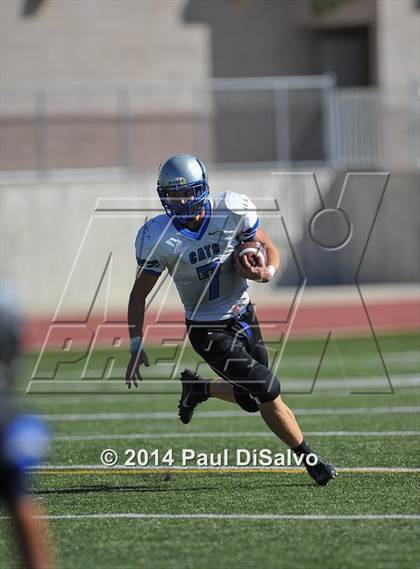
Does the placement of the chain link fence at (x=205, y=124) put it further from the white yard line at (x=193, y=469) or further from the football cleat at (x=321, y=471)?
the football cleat at (x=321, y=471)

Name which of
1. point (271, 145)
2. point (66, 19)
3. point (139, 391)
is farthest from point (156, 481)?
point (66, 19)

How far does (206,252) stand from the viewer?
6.57m

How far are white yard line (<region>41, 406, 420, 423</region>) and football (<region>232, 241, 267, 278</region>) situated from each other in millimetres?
3133

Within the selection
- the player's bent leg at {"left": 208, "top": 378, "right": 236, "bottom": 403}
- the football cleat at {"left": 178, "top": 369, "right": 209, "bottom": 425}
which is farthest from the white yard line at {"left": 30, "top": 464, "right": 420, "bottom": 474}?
the player's bent leg at {"left": 208, "top": 378, "right": 236, "bottom": 403}

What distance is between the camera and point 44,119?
18438 mm

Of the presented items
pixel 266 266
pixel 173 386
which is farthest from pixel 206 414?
pixel 266 266

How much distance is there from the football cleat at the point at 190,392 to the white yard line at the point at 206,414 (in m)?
2.32

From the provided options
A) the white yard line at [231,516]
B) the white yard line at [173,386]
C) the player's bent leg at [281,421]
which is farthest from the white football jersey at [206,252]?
the white yard line at [173,386]

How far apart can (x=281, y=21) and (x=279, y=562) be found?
18674 mm

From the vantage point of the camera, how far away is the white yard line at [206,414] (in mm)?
9336

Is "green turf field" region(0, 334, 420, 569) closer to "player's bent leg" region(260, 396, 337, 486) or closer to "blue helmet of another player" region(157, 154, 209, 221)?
"player's bent leg" region(260, 396, 337, 486)

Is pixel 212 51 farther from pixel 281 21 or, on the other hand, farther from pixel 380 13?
pixel 380 13

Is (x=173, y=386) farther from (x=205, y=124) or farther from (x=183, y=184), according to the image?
(x=205, y=124)

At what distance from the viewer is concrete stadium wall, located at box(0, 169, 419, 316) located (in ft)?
59.3
